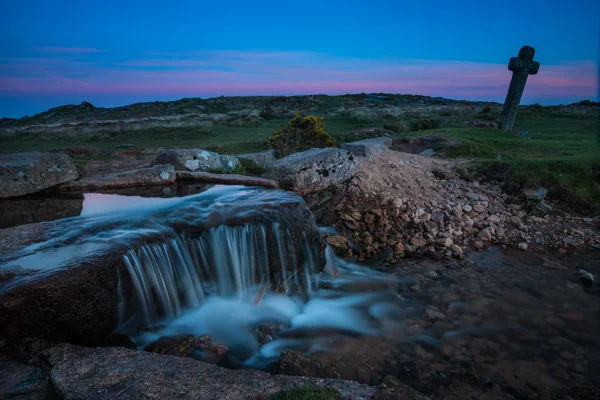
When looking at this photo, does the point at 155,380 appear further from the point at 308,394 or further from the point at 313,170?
the point at 313,170

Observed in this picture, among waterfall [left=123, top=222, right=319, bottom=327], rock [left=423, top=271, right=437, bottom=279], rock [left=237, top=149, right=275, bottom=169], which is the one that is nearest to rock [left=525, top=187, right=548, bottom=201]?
rock [left=423, top=271, right=437, bottom=279]

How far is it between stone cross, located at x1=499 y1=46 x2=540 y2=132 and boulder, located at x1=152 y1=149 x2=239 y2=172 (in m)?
15.1

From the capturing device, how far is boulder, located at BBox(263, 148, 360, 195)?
792cm

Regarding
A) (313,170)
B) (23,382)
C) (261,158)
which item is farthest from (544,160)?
(23,382)

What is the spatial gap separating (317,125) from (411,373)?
29.7 ft

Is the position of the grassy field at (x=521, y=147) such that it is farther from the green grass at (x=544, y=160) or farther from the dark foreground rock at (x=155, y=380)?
the dark foreground rock at (x=155, y=380)

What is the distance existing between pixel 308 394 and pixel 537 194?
8299 millimetres

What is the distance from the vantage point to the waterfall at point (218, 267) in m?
4.82

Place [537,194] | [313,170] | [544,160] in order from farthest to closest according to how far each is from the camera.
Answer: [544,160]
[537,194]
[313,170]

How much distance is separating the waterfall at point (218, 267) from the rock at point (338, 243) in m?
0.95

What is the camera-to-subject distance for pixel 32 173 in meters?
7.02

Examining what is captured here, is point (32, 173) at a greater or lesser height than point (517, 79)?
lesser

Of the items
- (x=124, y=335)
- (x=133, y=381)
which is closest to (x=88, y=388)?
(x=133, y=381)

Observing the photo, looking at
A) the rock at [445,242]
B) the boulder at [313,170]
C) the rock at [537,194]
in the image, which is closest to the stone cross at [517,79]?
the rock at [537,194]
